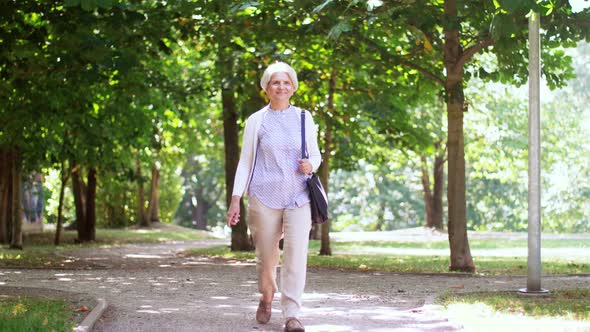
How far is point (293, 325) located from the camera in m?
7.95

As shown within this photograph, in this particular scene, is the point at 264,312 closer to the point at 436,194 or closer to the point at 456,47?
the point at 456,47

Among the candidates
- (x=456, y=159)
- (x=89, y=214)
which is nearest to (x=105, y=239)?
(x=89, y=214)

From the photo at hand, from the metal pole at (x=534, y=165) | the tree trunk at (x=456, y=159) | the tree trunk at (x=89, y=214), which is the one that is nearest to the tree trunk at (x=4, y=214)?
the tree trunk at (x=89, y=214)

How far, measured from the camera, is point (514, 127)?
135ft

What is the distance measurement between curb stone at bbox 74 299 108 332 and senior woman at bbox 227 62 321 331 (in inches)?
58.1

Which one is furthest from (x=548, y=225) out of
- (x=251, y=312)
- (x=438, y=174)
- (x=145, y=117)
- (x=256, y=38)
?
(x=251, y=312)

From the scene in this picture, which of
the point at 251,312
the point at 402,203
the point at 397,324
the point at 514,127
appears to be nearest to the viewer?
the point at 397,324

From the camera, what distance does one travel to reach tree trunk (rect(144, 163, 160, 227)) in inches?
1785

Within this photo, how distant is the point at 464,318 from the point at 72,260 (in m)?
14.2

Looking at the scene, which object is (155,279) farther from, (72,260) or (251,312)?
(72,260)

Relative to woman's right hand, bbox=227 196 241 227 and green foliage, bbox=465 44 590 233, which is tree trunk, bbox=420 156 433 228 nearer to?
green foliage, bbox=465 44 590 233

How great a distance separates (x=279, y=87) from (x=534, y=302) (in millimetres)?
3908

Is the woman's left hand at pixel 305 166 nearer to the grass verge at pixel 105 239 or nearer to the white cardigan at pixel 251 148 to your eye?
the white cardigan at pixel 251 148

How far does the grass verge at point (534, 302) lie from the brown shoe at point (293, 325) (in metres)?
2.32
